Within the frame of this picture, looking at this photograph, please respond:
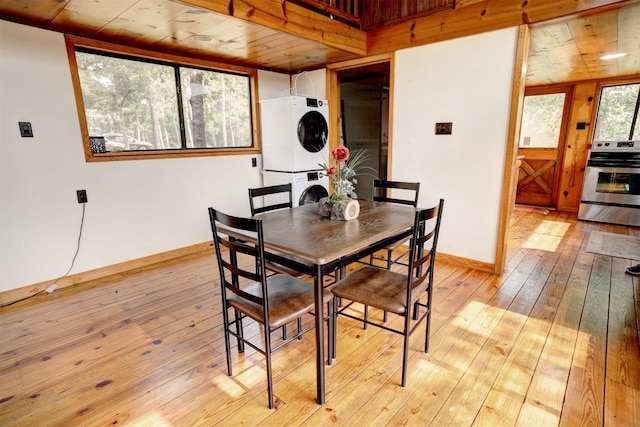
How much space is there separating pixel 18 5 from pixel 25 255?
1.87 metres

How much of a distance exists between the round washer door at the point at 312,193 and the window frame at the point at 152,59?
89 cm

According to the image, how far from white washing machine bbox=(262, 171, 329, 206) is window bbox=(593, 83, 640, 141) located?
15.2ft

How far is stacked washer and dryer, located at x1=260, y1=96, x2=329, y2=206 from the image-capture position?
3754 mm

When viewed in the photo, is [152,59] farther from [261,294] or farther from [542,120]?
[542,120]

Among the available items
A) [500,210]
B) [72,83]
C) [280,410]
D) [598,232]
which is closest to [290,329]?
[280,410]

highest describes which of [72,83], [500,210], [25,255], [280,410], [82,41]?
[82,41]

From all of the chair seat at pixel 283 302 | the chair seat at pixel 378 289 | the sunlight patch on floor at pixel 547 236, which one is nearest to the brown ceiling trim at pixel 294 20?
the chair seat at pixel 283 302

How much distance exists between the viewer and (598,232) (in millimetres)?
4383

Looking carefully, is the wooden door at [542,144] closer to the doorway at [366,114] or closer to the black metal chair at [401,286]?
the doorway at [366,114]

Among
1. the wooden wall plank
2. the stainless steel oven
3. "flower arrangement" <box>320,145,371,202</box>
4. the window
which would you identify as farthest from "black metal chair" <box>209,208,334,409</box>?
the window

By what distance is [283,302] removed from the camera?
1.65 metres

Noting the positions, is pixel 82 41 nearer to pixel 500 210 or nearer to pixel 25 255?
pixel 25 255

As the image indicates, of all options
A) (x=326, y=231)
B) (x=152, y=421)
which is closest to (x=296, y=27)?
(x=326, y=231)

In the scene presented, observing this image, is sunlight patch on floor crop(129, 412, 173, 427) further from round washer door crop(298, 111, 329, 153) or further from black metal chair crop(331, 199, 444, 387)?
round washer door crop(298, 111, 329, 153)
